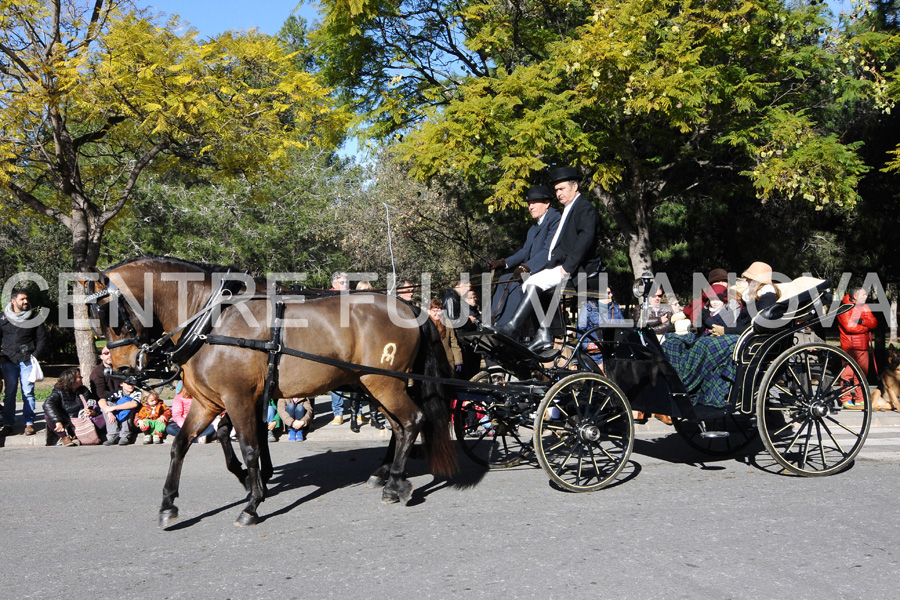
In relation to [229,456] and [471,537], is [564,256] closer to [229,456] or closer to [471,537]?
[471,537]

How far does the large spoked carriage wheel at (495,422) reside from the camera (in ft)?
21.6

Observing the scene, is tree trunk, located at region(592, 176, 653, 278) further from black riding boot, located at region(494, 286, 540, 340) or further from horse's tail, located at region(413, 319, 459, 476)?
horse's tail, located at region(413, 319, 459, 476)

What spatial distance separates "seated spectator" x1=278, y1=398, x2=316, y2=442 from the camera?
9492 mm

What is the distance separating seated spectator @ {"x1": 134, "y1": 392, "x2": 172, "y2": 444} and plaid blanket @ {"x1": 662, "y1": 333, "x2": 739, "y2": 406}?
620cm

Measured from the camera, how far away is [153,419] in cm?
945

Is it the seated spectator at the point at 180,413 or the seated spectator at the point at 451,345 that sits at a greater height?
the seated spectator at the point at 451,345

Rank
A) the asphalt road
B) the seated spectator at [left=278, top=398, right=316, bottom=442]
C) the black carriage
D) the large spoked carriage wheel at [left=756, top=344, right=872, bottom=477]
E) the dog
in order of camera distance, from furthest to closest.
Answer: the dog < the seated spectator at [left=278, top=398, right=316, bottom=442] < the large spoked carriage wheel at [left=756, top=344, right=872, bottom=477] < the black carriage < the asphalt road

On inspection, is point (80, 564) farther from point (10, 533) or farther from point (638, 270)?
point (638, 270)

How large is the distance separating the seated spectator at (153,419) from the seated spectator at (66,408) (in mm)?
618

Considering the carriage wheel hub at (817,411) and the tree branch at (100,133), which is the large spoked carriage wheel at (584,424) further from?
the tree branch at (100,133)

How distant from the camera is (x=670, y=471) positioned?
6.93 m

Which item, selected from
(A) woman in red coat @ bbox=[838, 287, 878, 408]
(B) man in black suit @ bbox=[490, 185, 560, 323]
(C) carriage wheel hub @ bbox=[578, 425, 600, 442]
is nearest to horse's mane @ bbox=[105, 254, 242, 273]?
(B) man in black suit @ bbox=[490, 185, 560, 323]

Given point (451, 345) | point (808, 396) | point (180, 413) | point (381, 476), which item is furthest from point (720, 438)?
point (180, 413)

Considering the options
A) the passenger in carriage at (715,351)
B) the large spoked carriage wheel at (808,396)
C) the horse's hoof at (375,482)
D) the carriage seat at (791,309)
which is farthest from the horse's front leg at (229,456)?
the carriage seat at (791,309)
